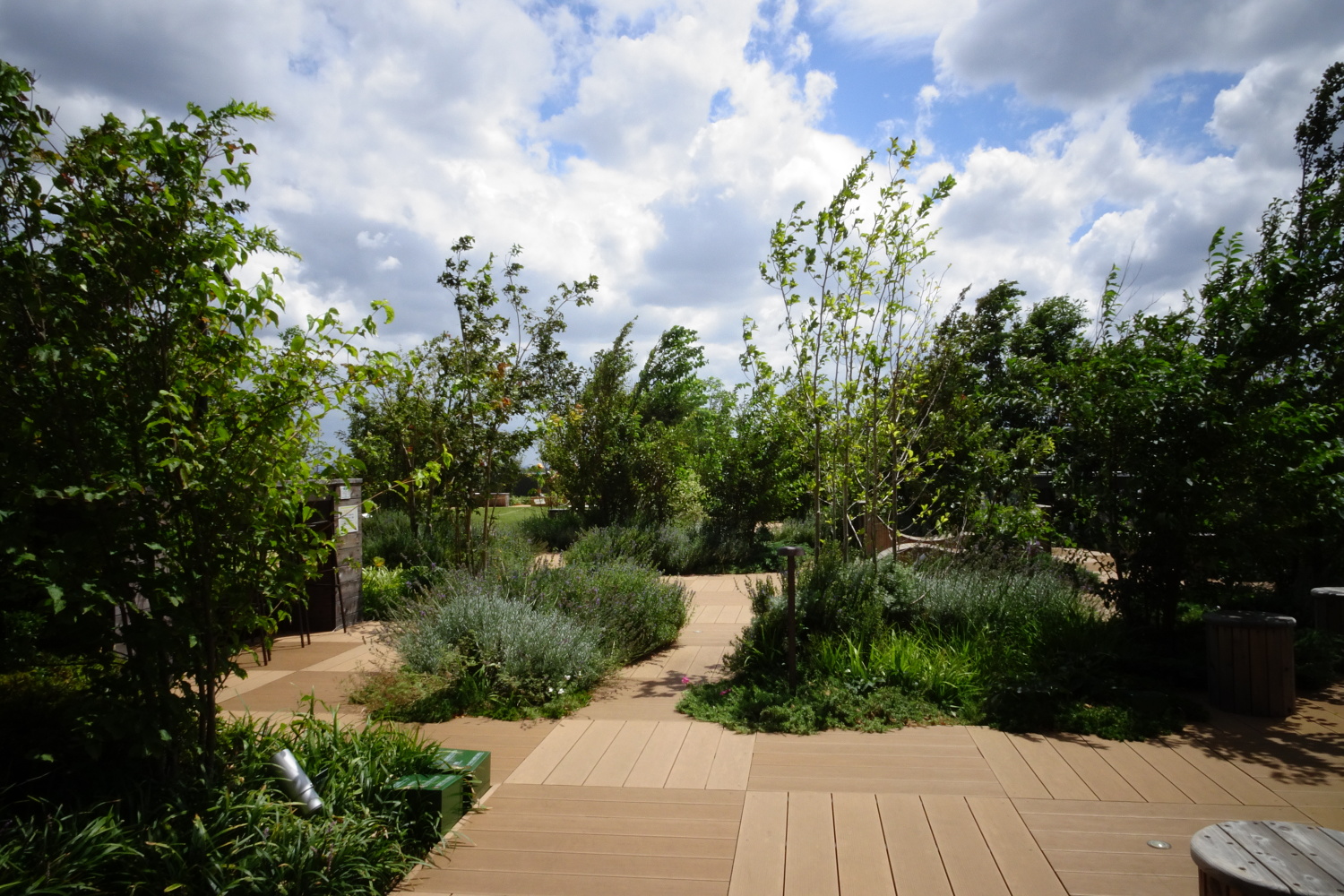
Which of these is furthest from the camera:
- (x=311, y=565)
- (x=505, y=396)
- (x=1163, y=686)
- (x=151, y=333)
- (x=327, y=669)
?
(x=505, y=396)

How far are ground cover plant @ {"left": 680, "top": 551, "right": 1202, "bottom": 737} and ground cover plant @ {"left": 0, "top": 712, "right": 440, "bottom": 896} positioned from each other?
2.18 meters

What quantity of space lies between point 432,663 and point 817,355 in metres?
3.59

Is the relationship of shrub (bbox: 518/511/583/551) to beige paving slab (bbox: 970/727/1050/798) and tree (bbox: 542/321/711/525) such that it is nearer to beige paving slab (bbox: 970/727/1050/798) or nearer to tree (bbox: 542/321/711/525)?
tree (bbox: 542/321/711/525)

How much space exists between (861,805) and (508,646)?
2523 mm

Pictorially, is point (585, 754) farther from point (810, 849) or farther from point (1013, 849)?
point (1013, 849)

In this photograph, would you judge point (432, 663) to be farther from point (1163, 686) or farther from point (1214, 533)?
point (1214, 533)

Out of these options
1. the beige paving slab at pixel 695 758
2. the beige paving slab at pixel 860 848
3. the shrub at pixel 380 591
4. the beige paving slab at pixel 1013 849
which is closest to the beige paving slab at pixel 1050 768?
the beige paving slab at pixel 1013 849

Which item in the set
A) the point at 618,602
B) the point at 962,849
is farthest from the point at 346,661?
the point at 962,849

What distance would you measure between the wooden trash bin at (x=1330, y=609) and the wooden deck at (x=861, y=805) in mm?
1664

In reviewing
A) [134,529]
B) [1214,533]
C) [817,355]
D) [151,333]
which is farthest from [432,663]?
[1214,533]

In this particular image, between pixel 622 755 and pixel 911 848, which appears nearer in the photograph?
pixel 911 848

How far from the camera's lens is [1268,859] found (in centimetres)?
210

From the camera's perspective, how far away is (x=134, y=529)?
2.79m

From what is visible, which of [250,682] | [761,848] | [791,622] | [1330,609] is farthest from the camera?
[1330,609]
